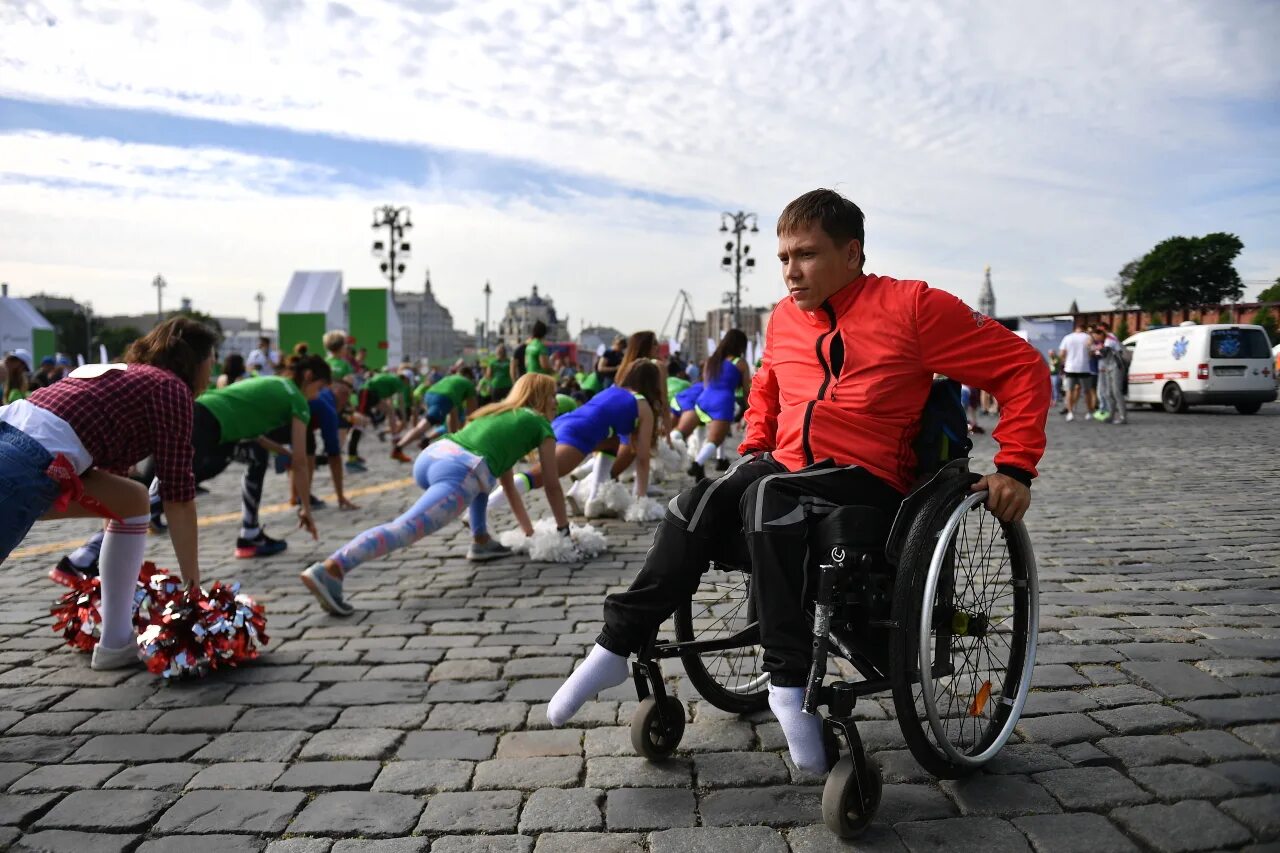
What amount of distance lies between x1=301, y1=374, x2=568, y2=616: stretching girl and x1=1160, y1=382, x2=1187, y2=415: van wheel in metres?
18.1

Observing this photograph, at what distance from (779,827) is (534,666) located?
1806 mm

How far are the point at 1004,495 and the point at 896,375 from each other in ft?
1.51

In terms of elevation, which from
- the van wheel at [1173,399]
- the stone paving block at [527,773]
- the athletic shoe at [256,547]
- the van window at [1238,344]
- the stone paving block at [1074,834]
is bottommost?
the athletic shoe at [256,547]

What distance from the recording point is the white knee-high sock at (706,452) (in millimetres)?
11203

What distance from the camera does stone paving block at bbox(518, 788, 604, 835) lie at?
2729 mm

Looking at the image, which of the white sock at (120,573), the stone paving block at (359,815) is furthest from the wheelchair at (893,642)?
the white sock at (120,573)

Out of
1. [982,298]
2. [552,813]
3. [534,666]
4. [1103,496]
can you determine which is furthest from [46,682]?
[982,298]

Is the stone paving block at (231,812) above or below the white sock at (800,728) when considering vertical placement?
below

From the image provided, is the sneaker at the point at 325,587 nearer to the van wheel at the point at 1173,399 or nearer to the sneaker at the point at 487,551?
the sneaker at the point at 487,551

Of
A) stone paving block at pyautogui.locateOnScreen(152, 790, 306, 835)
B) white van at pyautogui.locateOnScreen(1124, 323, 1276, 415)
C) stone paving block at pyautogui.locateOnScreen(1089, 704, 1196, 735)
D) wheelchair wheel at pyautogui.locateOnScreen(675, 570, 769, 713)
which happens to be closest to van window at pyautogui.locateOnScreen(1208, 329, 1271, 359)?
white van at pyautogui.locateOnScreen(1124, 323, 1276, 415)

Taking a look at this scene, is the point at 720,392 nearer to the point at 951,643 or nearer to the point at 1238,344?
the point at 951,643

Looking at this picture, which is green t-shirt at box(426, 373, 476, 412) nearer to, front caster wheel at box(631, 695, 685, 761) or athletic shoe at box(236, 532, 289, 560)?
athletic shoe at box(236, 532, 289, 560)

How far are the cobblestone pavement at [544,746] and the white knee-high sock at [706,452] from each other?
5445 millimetres

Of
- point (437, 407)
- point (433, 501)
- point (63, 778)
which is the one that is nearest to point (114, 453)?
point (63, 778)
